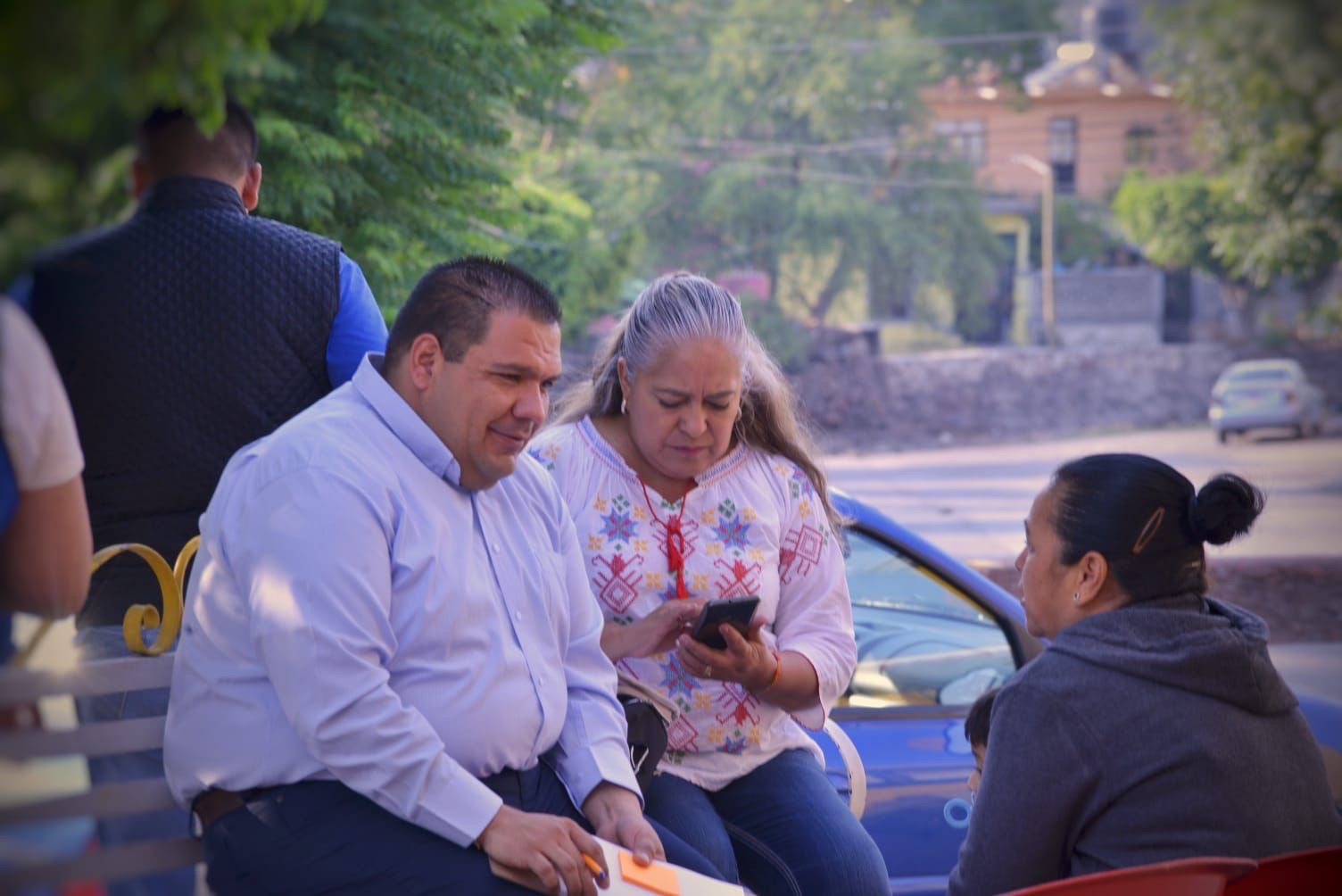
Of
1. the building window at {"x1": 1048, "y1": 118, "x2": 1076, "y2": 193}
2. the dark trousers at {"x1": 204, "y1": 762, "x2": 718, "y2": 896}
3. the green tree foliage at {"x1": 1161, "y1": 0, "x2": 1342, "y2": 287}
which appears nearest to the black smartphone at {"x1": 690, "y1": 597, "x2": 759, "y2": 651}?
the dark trousers at {"x1": 204, "y1": 762, "x2": 718, "y2": 896}

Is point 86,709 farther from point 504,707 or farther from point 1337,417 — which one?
point 1337,417

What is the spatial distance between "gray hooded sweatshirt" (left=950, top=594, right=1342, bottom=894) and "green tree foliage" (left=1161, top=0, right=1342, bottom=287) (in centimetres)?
68

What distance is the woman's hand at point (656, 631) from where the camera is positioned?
291 cm

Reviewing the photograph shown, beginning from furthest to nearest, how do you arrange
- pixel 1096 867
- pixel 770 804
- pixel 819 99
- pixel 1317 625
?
pixel 819 99, pixel 1317 625, pixel 770 804, pixel 1096 867

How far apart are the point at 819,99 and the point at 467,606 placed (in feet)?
102

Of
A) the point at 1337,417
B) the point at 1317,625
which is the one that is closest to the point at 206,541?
the point at 1317,625

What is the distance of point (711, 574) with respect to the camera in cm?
310

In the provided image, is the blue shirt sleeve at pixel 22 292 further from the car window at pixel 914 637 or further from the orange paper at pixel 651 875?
the car window at pixel 914 637

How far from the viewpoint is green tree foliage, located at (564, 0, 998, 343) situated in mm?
30016

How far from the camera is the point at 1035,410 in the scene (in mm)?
32719

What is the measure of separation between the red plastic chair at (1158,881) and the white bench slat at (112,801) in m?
1.30

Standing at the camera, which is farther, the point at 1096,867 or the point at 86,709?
the point at 86,709

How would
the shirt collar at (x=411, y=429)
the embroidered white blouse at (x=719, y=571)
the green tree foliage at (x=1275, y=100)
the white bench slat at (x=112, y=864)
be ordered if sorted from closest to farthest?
the white bench slat at (x=112, y=864), the green tree foliage at (x=1275, y=100), the shirt collar at (x=411, y=429), the embroidered white blouse at (x=719, y=571)

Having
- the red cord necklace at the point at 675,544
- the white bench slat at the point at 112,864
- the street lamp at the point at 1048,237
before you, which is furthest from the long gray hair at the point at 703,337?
the street lamp at the point at 1048,237
